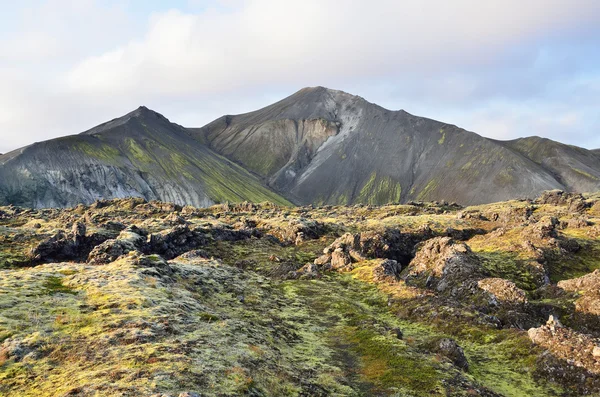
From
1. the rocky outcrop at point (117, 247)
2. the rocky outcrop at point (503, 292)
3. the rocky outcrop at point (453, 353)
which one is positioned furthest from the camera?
the rocky outcrop at point (117, 247)

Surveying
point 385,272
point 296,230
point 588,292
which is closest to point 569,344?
point 588,292

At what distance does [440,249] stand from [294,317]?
29.4m

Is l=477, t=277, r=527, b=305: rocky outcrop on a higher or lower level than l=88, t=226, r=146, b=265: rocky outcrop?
lower

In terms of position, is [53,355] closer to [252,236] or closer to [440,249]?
[440,249]

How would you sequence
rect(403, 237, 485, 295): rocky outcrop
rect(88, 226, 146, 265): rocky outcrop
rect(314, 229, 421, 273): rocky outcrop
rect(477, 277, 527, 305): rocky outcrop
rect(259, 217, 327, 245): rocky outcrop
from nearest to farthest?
1. rect(477, 277, 527, 305): rocky outcrop
2. rect(403, 237, 485, 295): rocky outcrop
3. rect(88, 226, 146, 265): rocky outcrop
4. rect(314, 229, 421, 273): rocky outcrop
5. rect(259, 217, 327, 245): rocky outcrop

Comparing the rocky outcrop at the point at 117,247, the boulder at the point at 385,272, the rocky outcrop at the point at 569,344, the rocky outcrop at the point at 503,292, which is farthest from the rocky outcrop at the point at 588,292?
the rocky outcrop at the point at 117,247

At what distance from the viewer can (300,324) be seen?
3322 centimetres

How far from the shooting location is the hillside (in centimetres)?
1844

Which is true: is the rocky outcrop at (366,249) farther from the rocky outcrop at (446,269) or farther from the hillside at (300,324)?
the rocky outcrop at (446,269)

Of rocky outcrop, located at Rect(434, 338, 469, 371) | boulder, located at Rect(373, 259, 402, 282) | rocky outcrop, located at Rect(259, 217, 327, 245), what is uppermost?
rocky outcrop, located at Rect(259, 217, 327, 245)

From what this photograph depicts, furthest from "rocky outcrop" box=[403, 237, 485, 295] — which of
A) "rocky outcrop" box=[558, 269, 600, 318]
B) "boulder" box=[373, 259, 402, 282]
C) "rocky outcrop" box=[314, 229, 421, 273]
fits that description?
"rocky outcrop" box=[558, 269, 600, 318]

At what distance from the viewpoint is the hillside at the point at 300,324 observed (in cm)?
1844

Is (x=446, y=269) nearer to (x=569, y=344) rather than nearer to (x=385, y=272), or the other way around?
(x=385, y=272)

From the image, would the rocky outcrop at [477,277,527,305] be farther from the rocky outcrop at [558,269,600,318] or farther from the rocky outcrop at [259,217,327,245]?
the rocky outcrop at [259,217,327,245]
